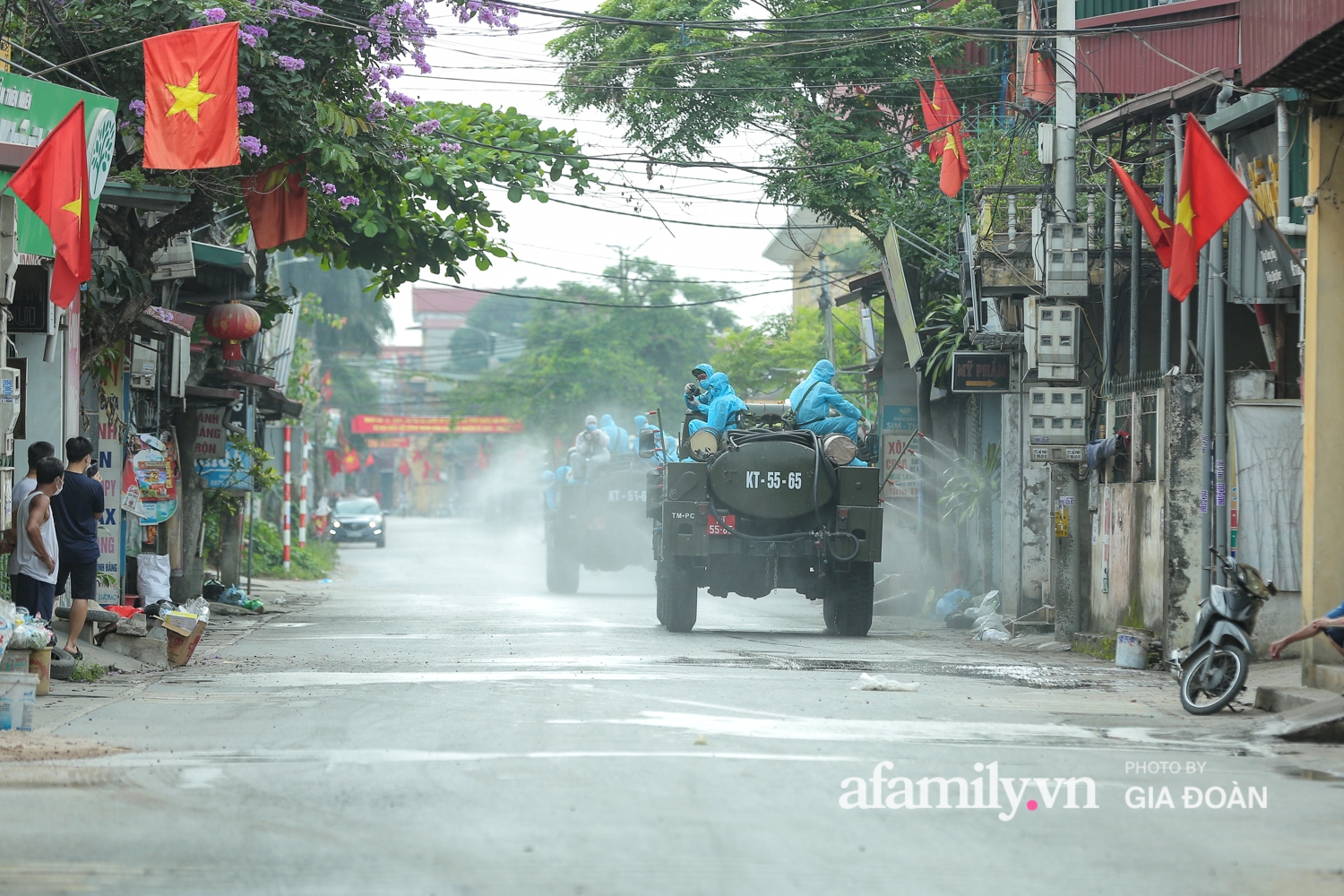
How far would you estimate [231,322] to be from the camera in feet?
63.3

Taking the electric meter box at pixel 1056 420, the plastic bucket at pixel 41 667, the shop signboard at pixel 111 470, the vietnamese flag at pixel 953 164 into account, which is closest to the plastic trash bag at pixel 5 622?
the plastic bucket at pixel 41 667

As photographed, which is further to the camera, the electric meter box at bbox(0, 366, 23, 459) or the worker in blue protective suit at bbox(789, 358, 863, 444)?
the worker in blue protective suit at bbox(789, 358, 863, 444)

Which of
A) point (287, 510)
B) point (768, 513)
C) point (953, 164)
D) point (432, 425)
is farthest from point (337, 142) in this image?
point (432, 425)

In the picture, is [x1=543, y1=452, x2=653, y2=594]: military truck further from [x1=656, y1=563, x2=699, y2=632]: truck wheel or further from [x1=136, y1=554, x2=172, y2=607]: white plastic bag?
[x1=136, y1=554, x2=172, y2=607]: white plastic bag

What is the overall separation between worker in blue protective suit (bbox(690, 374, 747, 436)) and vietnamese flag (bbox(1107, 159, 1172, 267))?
4.98 metres

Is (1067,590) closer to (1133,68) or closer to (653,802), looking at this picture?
(1133,68)

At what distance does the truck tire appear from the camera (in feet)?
55.5

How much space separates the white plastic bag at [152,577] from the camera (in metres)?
17.5

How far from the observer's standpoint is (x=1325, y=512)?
10.8 metres

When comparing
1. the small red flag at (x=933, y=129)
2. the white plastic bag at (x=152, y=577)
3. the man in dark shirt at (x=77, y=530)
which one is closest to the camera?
the man in dark shirt at (x=77, y=530)

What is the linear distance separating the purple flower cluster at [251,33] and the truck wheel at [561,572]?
42.6 ft

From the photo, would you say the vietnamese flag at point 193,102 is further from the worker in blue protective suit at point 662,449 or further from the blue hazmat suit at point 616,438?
the blue hazmat suit at point 616,438

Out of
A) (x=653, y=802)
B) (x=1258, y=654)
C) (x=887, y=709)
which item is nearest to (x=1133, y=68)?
(x=1258, y=654)

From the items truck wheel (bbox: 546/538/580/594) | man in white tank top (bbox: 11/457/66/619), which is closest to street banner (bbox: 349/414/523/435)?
truck wheel (bbox: 546/538/580/594)
